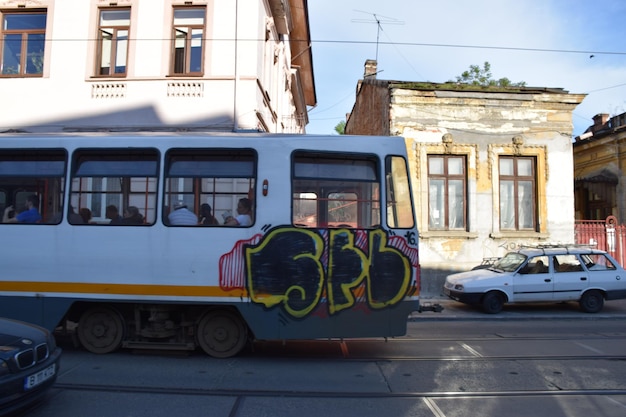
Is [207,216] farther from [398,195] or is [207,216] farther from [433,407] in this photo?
[433,407]

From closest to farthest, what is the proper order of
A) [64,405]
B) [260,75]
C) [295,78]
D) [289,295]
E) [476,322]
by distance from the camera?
[64,405]
[289,295]
[476,322]
[260,75]
[295,78]

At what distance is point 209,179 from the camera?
20.6ft

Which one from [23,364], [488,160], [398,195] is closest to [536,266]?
[488,160]

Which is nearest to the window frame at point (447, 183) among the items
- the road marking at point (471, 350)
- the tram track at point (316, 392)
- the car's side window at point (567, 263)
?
the car's side window at point (567, 263)

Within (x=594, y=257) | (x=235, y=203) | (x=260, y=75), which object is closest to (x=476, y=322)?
(x=594, y=257)

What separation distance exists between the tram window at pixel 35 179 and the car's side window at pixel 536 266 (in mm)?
10154

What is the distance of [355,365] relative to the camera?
6.32 meters

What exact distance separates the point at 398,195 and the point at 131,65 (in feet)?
34.2

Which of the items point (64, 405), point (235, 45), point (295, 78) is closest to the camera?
point (64, 405)

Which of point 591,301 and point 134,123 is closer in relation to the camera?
point 591,301

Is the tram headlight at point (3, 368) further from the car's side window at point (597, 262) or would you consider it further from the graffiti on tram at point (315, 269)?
the car's side window at point (597, 262)

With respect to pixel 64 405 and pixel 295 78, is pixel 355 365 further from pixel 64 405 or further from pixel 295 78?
pixel 295 78

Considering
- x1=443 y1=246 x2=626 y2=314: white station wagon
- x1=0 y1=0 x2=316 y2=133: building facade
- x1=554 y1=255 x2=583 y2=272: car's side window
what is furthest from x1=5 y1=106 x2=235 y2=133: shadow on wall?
x1=554 y1=255 x2=583 y2=272: car's side window

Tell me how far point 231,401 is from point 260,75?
36.7 ft
